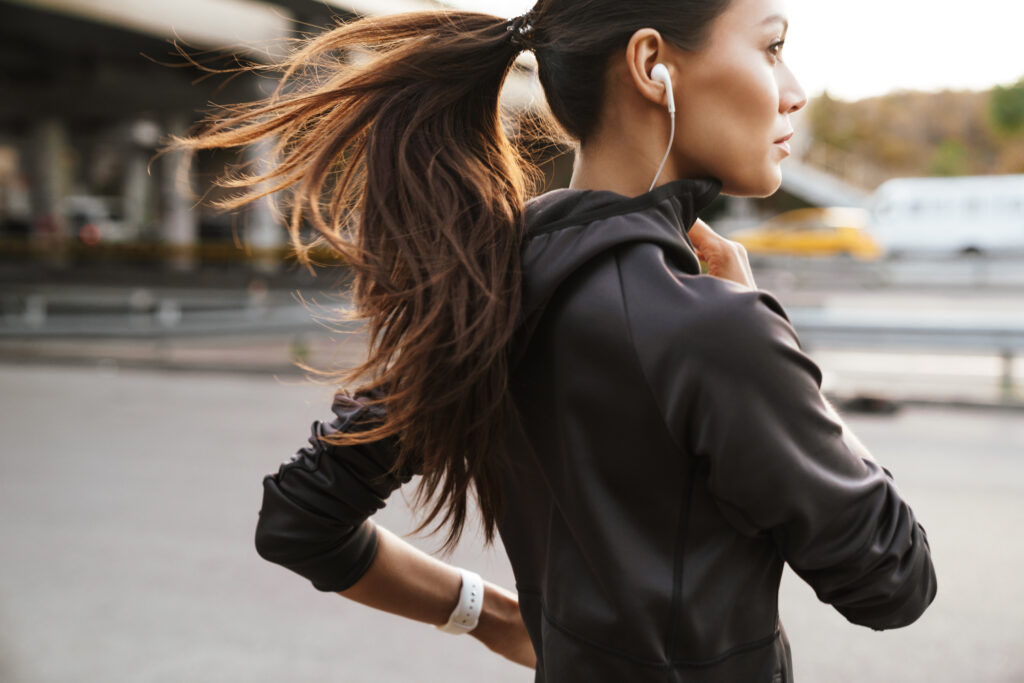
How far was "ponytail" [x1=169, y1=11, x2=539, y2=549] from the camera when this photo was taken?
3.77 ft

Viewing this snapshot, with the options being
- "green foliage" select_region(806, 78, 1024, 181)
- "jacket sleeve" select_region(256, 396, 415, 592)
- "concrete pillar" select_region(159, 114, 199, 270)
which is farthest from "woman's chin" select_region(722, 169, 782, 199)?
"green foliage" select_region(806, 78, 1024, 181)

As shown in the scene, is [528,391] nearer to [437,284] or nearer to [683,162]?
[437,284]

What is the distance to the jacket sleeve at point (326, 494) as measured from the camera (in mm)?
1329

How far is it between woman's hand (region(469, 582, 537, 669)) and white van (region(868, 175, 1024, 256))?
1172 inches

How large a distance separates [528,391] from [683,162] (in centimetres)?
34

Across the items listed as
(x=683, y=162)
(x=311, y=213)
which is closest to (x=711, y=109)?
(x=683, y=162)

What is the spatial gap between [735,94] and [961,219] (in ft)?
102

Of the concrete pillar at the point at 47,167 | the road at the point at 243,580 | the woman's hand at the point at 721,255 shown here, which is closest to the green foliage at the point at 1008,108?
the concrete pillar at the point at 47,167

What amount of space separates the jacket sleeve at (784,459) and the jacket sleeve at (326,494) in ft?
1.64

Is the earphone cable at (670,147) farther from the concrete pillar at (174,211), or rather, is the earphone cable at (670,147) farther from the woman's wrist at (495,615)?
the concrete pillar at (174,211)

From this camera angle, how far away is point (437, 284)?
1155 millimetres

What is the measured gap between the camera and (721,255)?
4.34ft

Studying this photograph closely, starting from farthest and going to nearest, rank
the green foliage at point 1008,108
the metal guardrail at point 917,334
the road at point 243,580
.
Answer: the green foliage at point 1008,108, the metal guardrail at point 917,334, the road at point 243,580

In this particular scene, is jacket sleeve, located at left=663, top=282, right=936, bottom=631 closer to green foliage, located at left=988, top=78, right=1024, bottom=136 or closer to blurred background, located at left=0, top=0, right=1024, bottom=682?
blurred background, located at left=0, top=0, right=1024, bottom=682
